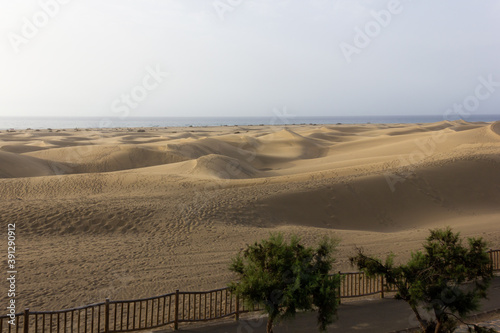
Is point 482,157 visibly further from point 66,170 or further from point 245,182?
point 66,170

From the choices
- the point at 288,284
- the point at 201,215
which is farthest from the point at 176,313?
the point at 201,215

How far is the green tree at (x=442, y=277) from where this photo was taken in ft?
26.1

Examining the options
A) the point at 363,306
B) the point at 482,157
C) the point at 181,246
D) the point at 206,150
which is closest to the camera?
the point at 363,306

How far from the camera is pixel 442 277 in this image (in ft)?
26.7

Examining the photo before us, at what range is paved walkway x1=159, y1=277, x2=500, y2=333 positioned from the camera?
896cm

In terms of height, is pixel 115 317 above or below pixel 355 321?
above

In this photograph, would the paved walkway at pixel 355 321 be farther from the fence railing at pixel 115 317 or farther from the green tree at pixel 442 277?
the green tree at pixel 442 277

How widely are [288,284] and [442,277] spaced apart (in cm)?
319

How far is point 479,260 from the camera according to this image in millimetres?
8188

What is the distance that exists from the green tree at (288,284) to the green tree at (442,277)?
145 centimetres

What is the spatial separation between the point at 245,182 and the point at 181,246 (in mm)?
8936

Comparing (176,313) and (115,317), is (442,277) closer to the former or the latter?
(176,313)

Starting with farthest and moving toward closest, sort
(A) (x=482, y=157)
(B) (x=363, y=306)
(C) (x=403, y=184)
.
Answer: (A) (x=482, y=157)
(C) (x=403, y=184)
(B) (x=363, y=306)

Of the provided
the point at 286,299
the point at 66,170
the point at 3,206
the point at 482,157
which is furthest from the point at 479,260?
the point at 66,170
